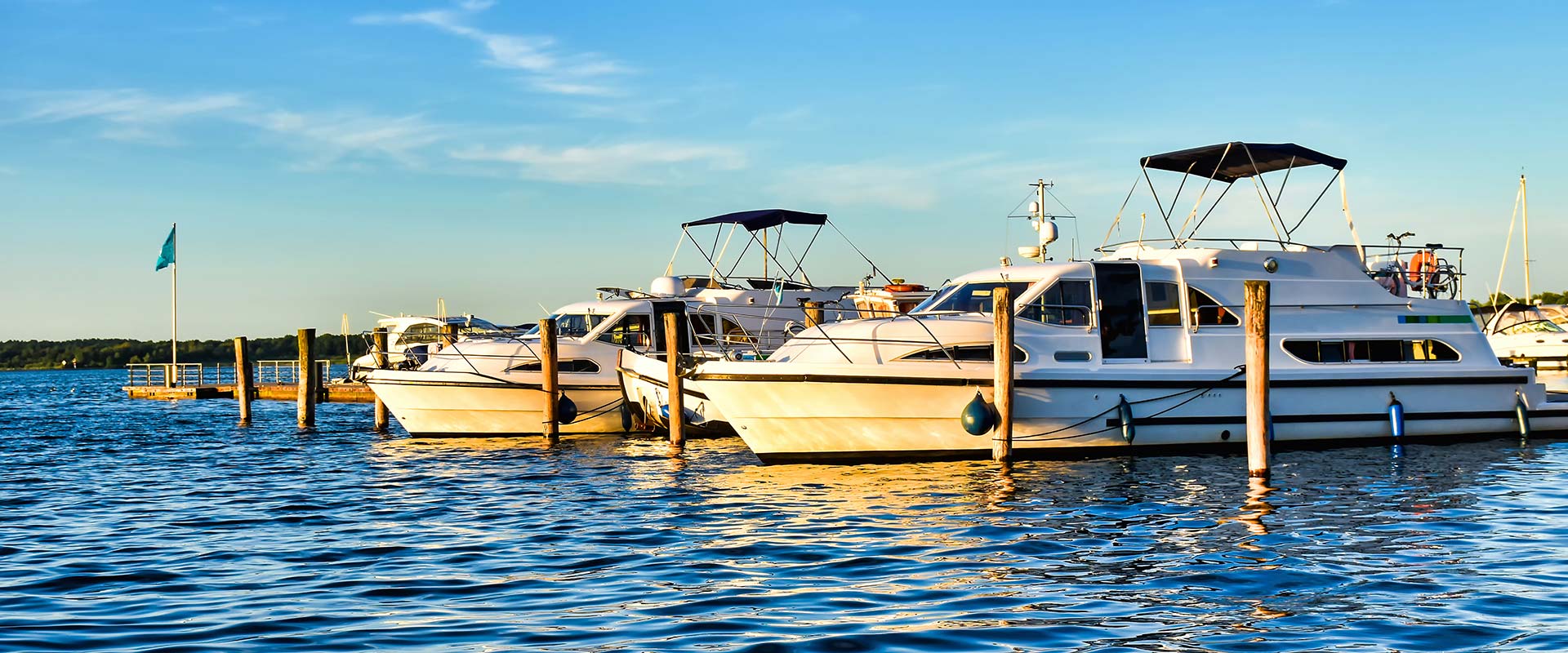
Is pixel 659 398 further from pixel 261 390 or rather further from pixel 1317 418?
pixel 261 390

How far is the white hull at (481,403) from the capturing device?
2452cm

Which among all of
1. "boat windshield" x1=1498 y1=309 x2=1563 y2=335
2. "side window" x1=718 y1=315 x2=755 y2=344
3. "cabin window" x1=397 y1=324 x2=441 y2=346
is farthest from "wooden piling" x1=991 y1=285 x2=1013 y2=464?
"cabin window" x1=397 y1=324 x2=441 y2=346

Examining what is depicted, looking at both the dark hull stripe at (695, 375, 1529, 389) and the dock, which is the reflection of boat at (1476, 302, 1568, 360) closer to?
the dark hull stripe at (695, 375, 1529, 389)

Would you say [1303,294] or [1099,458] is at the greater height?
[1303,294]

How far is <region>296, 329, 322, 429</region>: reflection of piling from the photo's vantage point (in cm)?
3058

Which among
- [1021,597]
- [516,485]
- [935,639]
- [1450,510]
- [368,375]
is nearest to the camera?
[935,639]

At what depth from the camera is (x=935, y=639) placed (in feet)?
27.2

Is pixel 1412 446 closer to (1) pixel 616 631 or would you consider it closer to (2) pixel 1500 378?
(2) pixel 1500 378

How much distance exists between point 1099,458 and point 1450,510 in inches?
204

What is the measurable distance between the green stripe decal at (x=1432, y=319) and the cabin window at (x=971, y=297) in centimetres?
595

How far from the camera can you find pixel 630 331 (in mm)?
25781

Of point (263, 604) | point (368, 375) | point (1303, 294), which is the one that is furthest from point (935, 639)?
point (368, 375)

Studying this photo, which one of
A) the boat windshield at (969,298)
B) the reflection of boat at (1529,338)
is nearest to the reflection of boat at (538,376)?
the boat windshield at (969,298)

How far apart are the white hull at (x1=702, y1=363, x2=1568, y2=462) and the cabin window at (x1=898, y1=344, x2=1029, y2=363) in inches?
15.1
